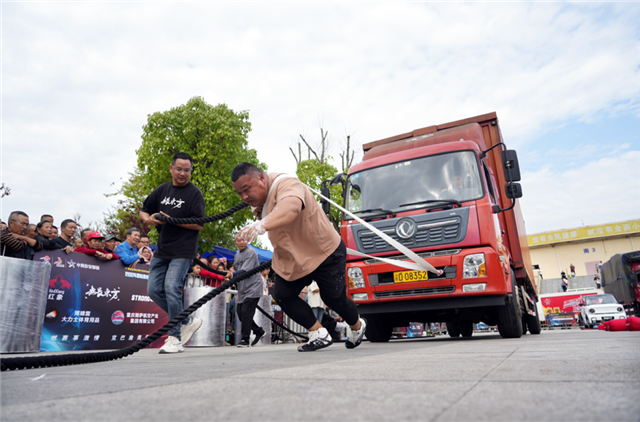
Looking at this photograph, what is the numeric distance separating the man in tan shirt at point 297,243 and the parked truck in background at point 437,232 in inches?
67.4

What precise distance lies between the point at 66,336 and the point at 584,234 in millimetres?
54904

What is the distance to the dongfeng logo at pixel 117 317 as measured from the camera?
23.2 ft

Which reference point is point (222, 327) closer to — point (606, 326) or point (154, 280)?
point (154, 280)

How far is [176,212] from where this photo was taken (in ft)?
17.6

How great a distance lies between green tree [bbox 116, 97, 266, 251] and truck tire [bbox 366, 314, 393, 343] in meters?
11.9

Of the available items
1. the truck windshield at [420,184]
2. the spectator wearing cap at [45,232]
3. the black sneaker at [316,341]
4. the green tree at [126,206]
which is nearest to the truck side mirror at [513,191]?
the truck windshield at [420,184]

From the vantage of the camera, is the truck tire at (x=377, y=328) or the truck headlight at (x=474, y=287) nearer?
the truck headlight at (x=474, y=287)

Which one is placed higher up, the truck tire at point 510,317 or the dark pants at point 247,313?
the dark pants at point 247,313

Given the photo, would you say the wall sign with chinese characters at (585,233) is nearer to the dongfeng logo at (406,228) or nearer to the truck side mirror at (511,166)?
the truck side mirror at (511,166)

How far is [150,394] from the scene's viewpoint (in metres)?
1.49

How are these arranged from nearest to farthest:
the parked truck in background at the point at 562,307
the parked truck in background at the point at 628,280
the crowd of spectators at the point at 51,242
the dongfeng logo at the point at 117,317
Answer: the crowd of spectators at the point at 51,242
the dongfeng logo at the point at 117,317
the parked truck in background at the point at 628,280
the parked truck in background at the point at 562,307

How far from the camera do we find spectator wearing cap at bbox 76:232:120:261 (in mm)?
6949

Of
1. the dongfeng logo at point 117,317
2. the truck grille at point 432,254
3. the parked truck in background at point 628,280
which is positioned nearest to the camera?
the truck grille at point 432,254

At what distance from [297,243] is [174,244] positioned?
180 cm
